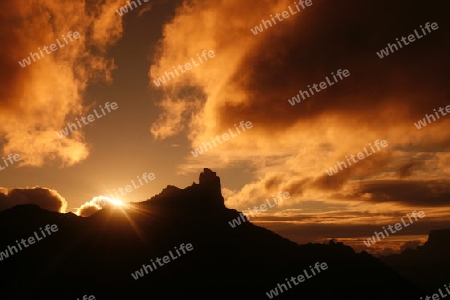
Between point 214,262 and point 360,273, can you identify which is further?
point 360,273

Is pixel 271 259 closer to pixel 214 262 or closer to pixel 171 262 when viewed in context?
pixel 214 262

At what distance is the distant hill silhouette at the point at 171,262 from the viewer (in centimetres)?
12119

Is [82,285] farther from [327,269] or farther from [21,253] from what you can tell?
[327,269]

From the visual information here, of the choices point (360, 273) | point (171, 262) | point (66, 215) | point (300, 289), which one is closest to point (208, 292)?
point (171, 262)

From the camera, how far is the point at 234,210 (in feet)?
653

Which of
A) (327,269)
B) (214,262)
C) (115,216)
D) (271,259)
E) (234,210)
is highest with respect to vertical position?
(115,216)

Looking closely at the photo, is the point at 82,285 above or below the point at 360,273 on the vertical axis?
above

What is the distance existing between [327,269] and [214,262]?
204 feet

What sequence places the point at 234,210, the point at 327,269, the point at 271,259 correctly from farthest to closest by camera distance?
1. the point at 234,210
2. the point at 327,269
3. the point at 271,259

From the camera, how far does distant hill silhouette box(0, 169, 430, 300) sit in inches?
4771

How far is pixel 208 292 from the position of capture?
442ft

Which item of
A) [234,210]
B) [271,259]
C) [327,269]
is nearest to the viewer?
[271,259]

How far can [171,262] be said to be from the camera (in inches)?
5669

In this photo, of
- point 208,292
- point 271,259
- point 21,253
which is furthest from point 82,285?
point 271,259
